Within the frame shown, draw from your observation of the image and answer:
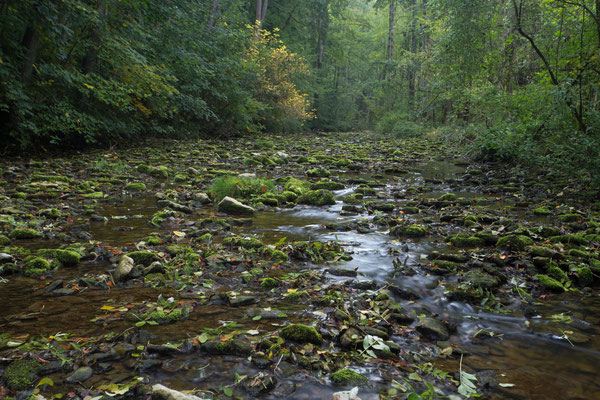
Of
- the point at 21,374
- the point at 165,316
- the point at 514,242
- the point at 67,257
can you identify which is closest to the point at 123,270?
the point at 67,257

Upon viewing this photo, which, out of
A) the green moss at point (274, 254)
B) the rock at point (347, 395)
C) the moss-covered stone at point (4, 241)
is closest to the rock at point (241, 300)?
the green moss at point (274, 254)

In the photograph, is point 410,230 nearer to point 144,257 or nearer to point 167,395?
point 144,257

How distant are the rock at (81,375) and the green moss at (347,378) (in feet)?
4.36

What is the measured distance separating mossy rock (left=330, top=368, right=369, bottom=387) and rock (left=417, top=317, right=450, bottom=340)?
71 centimetres

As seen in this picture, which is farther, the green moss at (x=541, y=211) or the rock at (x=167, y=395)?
the green moss at (x=541, y=211)

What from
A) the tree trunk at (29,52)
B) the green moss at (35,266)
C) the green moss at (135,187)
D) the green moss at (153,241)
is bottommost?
the green moss at (35,266)

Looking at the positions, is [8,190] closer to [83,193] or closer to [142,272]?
[83,193]

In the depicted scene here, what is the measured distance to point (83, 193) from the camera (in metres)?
6.64

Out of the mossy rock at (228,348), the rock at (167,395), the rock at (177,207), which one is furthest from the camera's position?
the rock at (177,207)

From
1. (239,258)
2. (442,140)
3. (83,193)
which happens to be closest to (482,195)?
(239,258)

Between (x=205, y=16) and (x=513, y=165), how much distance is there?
46.7ft

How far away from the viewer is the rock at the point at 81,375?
1.90m

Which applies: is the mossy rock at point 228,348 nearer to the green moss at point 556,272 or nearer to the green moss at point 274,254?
the green moss at point 274,254

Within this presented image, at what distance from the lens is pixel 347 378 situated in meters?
2.01
